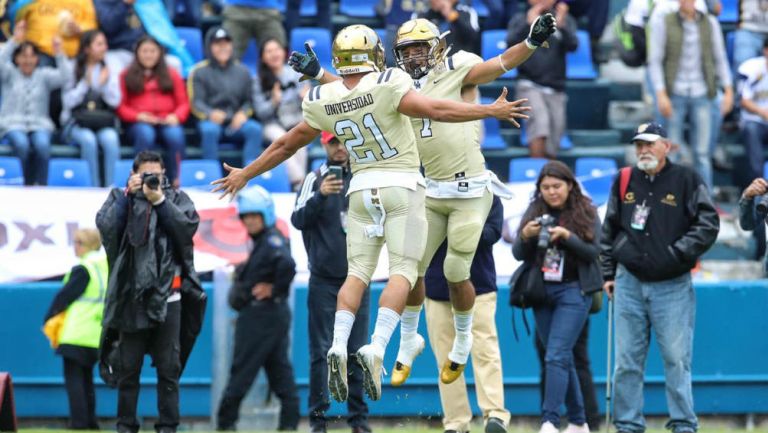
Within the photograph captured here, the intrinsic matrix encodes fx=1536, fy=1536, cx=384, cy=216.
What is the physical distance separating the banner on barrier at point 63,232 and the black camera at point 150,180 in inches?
125

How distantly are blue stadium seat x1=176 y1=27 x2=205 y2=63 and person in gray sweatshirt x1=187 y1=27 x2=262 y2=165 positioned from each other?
1128 millimetres

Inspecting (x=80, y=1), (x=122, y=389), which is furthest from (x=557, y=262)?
(x=80, y=1)

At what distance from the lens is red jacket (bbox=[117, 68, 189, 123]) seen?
15414 millimetres

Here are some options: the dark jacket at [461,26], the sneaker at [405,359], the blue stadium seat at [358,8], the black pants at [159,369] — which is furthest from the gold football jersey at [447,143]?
the blue stadium seat at [358,8]

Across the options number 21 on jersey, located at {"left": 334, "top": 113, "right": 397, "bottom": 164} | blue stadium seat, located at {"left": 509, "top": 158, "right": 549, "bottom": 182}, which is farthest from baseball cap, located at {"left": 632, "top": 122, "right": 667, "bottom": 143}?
blue stadium seat, located at {"left": 509, "top": 158, "right": 549, "bottom": 182}

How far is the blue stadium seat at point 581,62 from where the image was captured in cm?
1730

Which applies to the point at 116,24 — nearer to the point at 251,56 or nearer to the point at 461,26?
the point at 251,56

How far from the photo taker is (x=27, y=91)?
49.7 feet

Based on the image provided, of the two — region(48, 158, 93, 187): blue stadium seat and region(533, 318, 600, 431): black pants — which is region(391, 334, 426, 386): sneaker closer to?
region(533, 318, 600, 431): black pants

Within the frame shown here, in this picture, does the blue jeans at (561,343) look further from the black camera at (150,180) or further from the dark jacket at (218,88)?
the dark jacket at (218,88)

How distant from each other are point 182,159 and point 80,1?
2201 millimetres

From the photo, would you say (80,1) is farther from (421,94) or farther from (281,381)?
(421,94)

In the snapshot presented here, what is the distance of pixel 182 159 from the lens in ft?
50.5

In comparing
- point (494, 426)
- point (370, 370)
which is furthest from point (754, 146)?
point (370, 370)
